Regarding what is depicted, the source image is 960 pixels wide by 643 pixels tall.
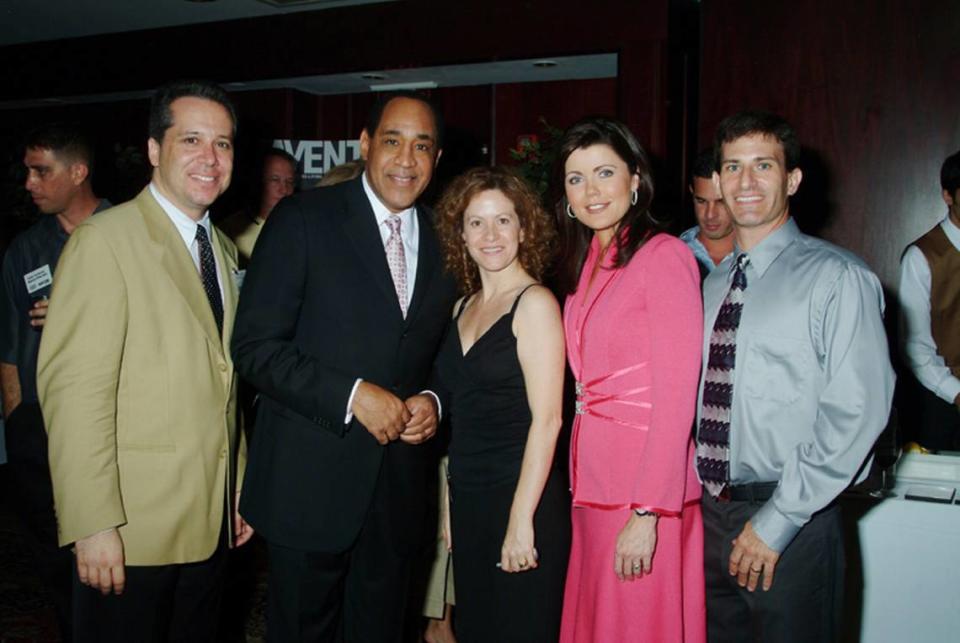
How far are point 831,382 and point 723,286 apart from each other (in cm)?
Answer: 43

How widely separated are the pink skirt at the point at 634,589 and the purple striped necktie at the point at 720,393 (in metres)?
0.11

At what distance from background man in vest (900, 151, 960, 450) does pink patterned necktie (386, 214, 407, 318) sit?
8.90 ft

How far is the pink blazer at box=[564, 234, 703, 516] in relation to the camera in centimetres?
190

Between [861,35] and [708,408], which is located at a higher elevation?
[861,35]

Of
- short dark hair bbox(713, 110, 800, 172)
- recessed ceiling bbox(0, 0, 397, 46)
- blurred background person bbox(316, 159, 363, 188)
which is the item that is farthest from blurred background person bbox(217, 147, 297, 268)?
short dark hair bbox(713, 110, 800, 172)

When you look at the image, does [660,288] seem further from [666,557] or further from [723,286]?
[666,557]

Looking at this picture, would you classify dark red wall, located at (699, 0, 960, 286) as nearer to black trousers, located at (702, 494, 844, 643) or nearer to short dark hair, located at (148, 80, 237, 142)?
black trousers, located at (702, 494, 844, 643)

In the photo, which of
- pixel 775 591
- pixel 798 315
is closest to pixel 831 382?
pixel 798 315

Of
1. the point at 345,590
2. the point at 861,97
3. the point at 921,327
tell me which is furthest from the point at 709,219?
the point at 345,590

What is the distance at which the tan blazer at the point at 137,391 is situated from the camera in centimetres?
184

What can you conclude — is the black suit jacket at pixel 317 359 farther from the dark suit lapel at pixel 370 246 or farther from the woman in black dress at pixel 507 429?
the woman in black dress at pixel 507 429

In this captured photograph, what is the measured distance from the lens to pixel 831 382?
187 centimetres

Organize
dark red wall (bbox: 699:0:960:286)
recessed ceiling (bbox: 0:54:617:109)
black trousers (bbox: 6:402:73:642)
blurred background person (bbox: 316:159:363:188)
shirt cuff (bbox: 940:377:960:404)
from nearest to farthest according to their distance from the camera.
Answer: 1. black trousers (bbox: 6:402:73:642)
2. blurred background person (bbox: 316:159:363:188)
3. shirt cuff (bbox: 940:377:960:404)
4. dark red wall (bbox: 699:0:960:286)
5. recessed ceiling (bbox: 0:54:617:109)

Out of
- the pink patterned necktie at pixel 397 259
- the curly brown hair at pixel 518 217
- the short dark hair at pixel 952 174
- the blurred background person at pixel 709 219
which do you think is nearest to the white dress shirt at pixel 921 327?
the short dark hair at pixel 952 174
